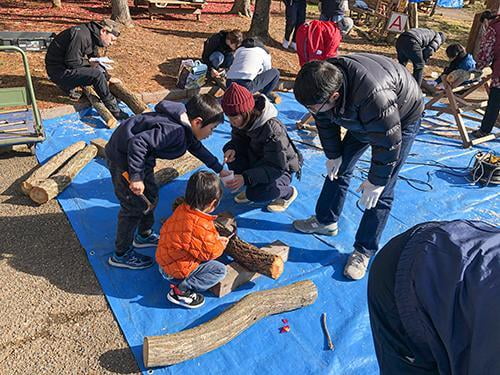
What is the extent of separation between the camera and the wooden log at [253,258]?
3320 mm

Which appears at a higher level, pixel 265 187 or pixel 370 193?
pixel 370 193

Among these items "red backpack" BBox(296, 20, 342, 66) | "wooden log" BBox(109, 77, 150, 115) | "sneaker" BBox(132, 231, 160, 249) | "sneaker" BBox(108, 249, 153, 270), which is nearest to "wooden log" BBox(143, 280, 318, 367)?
"sneaker" BBox(108, 249, 153, 270)

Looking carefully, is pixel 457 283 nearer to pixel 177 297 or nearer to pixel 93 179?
pixel 177 297

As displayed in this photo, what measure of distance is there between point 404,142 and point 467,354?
93.5 inches

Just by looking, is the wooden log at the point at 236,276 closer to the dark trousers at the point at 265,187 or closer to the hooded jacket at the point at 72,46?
the dark trousers at the point at 265,187

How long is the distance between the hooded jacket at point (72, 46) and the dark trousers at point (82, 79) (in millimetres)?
71

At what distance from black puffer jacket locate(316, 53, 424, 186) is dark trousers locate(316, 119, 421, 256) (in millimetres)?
143

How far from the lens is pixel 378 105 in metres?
2.75

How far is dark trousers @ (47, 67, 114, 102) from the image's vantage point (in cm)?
568

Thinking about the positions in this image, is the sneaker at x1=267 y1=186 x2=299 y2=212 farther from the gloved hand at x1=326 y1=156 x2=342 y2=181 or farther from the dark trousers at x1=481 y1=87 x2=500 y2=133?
the dark trousers at x1=481 y1=87 x2=500 y2=133

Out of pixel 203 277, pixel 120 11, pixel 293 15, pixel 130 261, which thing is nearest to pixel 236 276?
pixel 203 277

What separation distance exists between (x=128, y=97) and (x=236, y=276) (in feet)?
11.6

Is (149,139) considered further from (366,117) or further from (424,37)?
(424,37)

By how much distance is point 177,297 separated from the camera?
312 centimetres
